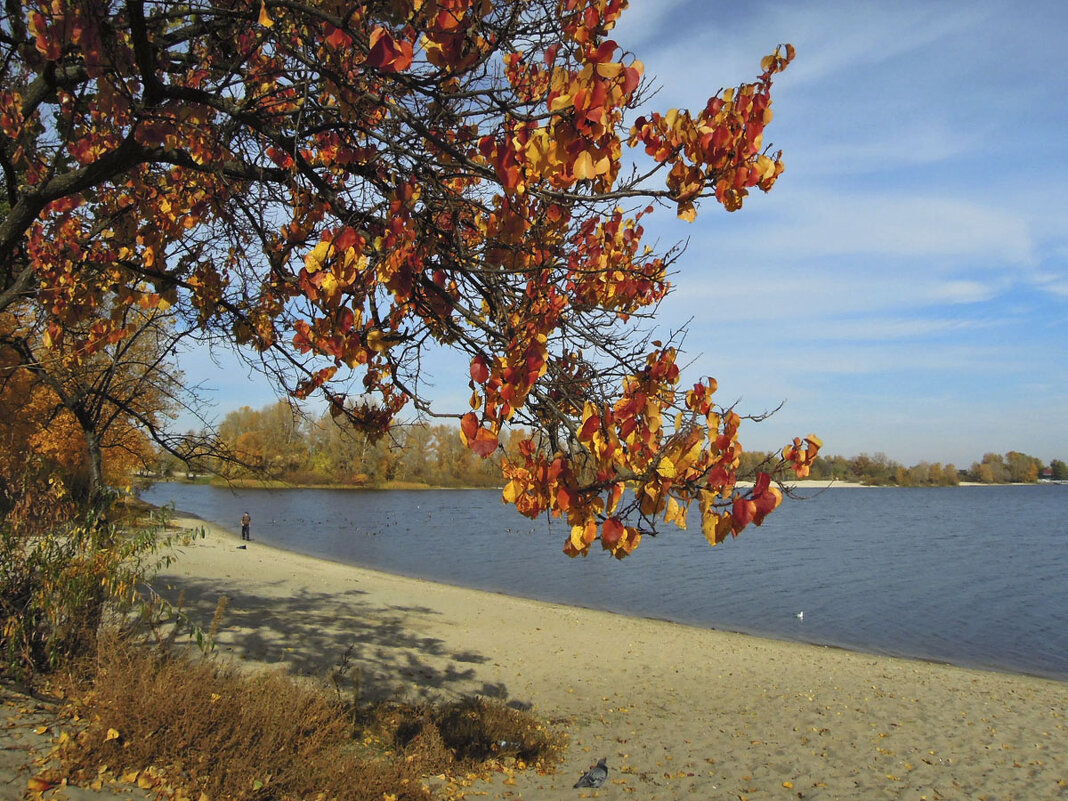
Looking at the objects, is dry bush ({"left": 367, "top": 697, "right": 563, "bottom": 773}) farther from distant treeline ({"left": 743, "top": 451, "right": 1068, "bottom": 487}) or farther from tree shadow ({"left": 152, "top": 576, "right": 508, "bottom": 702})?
distant treeline ({"left": 743, "top": 451, "right": 1068, "bottom": 487})

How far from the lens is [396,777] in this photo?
16.8 feet

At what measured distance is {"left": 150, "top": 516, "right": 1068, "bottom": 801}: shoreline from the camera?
23.9 feet

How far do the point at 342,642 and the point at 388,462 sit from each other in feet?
12.5

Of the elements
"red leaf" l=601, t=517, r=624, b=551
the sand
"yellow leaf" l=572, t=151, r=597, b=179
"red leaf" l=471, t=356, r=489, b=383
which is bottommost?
the sand

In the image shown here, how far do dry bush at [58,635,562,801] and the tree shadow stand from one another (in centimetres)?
75

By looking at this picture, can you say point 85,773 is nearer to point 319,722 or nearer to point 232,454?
point 319,722

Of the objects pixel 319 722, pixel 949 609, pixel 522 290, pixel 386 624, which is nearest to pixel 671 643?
pixel 386 624

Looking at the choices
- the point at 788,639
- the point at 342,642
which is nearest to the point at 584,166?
the point at 342,642

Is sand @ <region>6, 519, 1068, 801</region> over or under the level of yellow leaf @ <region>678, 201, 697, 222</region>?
under

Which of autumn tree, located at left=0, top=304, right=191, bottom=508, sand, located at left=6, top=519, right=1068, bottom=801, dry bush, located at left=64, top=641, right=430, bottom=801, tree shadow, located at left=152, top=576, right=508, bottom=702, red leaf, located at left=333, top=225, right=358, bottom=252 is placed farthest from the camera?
tree shadow, located at left=152, top=576, right=508, bottom=702

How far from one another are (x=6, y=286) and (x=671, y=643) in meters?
13.1

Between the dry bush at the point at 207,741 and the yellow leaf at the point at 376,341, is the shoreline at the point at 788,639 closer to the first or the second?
the dry bush at the point at 207,741

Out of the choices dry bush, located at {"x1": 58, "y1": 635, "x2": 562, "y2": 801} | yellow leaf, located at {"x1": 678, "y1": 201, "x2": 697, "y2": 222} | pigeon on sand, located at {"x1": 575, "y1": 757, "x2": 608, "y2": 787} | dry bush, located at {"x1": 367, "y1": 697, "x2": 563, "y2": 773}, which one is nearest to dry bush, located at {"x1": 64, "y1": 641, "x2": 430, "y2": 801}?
dry bush, located at {"x1": 58, "y1": 635, "x2": 562, "y2": 801}

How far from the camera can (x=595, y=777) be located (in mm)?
6348
